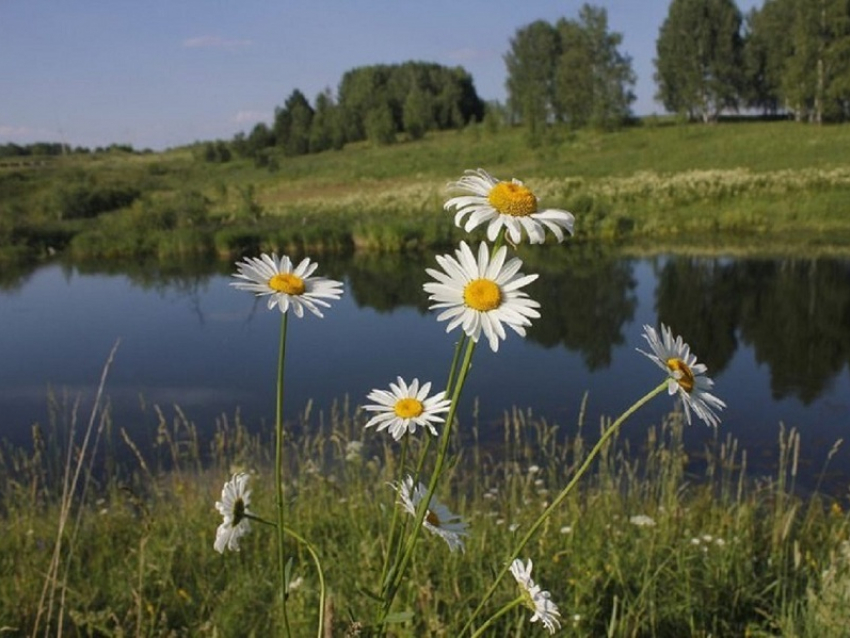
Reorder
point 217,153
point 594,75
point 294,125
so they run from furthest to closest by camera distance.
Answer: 1. point 294,125
2. point 217,153
3. point 594,75

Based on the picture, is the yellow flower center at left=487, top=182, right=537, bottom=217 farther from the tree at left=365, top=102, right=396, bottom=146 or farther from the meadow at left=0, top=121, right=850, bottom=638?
the tree at left=365, top=102, right=396, bottom=146

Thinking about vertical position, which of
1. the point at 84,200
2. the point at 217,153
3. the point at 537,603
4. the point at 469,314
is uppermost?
the point at 217,153

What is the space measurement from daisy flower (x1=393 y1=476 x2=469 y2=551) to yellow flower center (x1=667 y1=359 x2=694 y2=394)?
0.28 metres

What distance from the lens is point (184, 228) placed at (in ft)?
52.9

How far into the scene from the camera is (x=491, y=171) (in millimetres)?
21406

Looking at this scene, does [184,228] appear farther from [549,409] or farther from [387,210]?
[549,409]

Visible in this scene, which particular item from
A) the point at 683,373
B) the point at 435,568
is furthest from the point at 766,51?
the point at 683,373

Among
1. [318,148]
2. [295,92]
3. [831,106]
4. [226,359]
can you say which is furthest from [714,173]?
[295,92]

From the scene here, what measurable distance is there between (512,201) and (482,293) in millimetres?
91

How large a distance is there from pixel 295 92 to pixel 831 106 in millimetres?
24600

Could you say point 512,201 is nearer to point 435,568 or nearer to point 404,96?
point 435,568

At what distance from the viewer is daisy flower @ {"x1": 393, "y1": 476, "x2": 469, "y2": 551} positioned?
90cm

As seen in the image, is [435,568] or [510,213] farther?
[435,568]

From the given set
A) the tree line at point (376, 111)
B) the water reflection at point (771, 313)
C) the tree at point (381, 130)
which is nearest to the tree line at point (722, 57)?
the tree line at point (376, 111)
